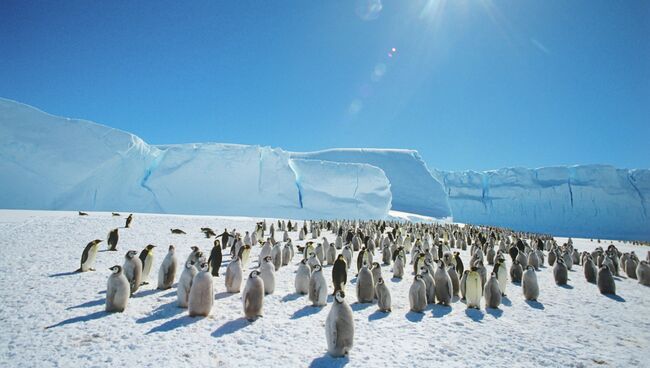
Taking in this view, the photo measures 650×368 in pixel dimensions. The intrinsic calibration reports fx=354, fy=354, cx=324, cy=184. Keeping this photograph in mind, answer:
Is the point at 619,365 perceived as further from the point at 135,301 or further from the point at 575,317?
the point at 135,301

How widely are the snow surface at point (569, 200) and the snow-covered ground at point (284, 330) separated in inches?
2017

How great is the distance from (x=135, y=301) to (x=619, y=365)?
17.7 feet

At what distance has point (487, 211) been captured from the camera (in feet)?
179

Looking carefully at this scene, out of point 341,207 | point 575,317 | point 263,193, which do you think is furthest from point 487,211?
point 575,317

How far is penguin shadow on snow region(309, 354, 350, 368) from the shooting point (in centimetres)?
314

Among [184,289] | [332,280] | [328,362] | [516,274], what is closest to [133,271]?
[184,289]

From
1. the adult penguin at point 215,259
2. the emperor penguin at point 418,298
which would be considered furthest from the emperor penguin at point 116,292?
the emperor penguin at point 418,298

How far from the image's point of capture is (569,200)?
49.5 metres

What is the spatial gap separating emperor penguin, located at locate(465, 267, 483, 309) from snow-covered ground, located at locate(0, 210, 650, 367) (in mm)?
149

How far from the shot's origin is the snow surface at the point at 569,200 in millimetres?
47531

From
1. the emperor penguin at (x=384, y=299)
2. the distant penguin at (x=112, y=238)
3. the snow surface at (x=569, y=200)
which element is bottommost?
the emperor penguin at (x=384, y=299)

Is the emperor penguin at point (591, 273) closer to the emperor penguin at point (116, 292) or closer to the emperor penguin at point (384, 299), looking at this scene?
the emperor penguin at point (384, 299)

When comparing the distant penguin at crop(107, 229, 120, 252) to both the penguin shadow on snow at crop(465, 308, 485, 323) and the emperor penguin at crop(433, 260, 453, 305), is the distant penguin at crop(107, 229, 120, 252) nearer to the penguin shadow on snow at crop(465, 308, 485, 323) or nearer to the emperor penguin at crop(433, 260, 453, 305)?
the emperor penguin at crop(433, 260, 453, 305)

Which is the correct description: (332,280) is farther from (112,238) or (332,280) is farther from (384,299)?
(112,238)
